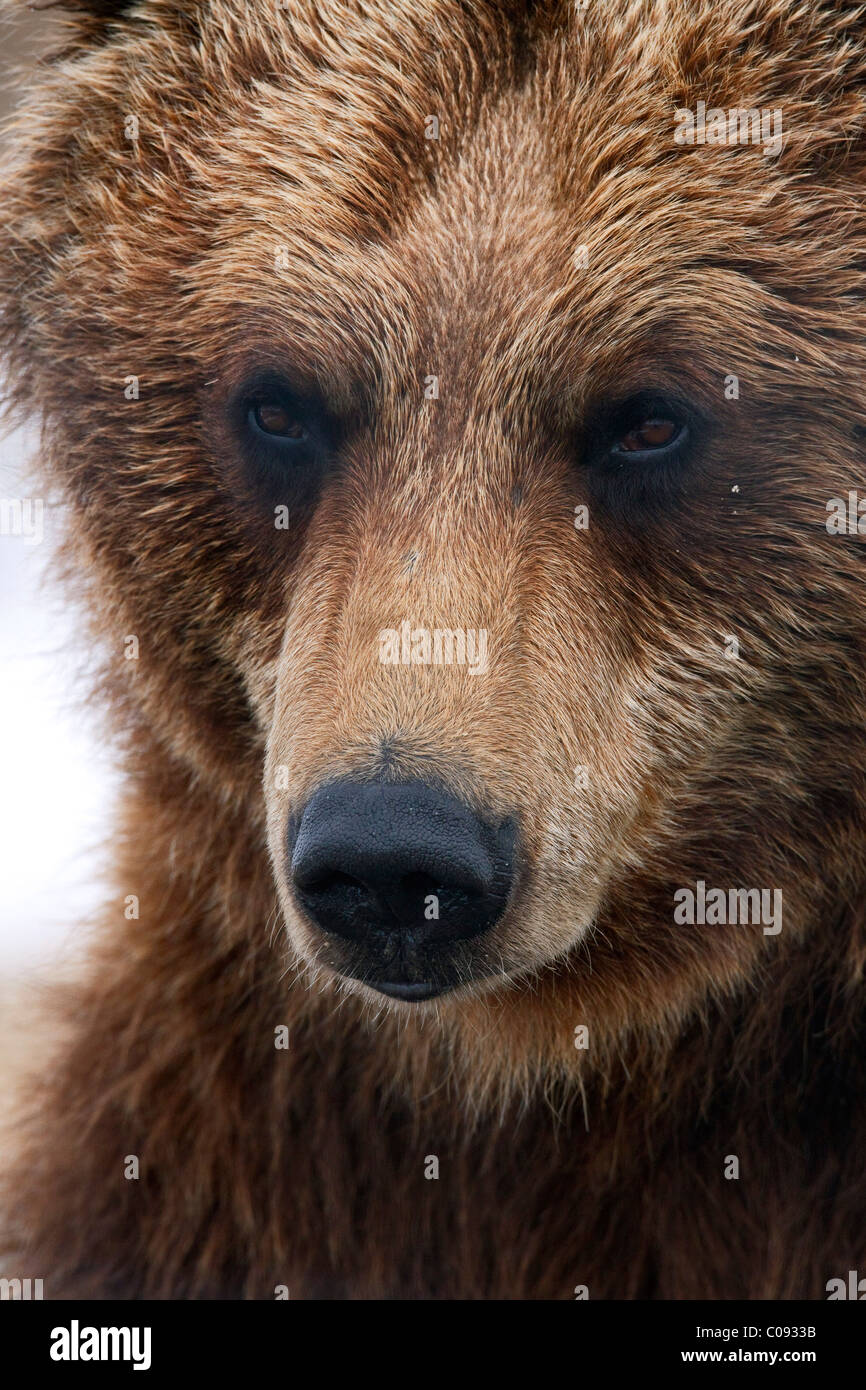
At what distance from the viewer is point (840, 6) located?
12.5ft

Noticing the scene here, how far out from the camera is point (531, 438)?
12.3ft

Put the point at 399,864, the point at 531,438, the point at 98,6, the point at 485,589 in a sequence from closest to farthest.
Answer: the point at 399,864, the point at 485,589, the point at 531,438, the point at 98,6

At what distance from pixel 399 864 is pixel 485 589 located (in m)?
0.65

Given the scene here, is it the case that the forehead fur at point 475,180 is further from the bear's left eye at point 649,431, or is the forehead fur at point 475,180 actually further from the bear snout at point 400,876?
the bear snout at point 400,876

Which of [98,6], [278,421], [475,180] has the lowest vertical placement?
[278,421]

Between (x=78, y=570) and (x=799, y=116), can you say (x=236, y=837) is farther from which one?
(x=799, y=116)

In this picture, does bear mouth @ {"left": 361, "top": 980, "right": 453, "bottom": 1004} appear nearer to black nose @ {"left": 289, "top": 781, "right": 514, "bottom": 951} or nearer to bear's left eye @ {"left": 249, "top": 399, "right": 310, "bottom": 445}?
black nose @ {"left": 289, "top": 781, "right": 514, "bottom": 951}

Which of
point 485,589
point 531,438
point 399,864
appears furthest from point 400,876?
point 531,438

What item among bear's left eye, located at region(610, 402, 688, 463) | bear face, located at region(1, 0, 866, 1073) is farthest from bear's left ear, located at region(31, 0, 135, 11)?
bear's left eye, located at region(610, 402, 688, 463)

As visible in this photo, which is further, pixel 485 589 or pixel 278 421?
pixel 278 421

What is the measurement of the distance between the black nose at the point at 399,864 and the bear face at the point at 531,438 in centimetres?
3

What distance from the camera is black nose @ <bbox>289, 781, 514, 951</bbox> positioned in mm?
3266

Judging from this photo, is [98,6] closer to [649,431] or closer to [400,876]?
[649,431]
